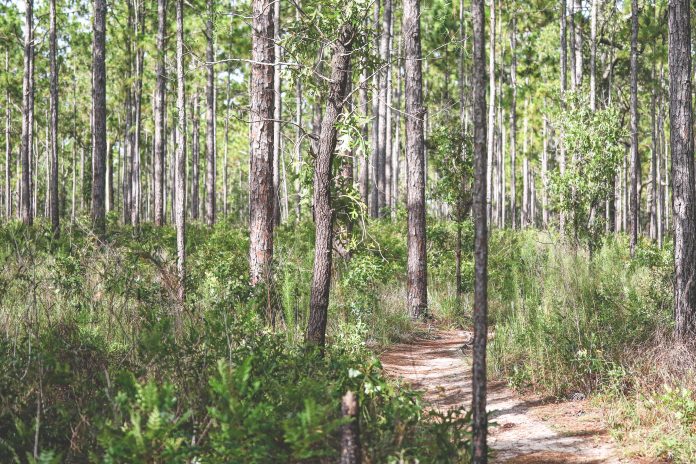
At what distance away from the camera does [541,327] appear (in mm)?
6496

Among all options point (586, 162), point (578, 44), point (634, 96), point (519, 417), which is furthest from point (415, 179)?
point (578, 44)

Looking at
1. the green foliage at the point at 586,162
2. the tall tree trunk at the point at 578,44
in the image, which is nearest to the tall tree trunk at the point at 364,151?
the green foliage at the point at 586,162

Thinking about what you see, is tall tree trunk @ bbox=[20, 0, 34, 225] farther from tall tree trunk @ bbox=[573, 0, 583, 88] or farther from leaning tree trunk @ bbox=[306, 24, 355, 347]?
tall tree trunk @ bbox=[573, 0, 583, 88]

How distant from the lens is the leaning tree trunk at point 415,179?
9.45 metres

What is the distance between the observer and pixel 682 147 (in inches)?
243

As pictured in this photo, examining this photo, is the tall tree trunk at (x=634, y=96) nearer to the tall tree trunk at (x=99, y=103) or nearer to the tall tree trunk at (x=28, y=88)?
the tall tree trunk at (x=99, y=103)

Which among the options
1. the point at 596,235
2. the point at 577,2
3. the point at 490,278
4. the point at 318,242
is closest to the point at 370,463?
the point at 318,242

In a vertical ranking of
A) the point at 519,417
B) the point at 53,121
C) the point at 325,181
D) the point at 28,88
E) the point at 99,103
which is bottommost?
the point at 519,417

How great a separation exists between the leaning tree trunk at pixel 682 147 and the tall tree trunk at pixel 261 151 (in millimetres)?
4655

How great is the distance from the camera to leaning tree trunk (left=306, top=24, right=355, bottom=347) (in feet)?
17.6

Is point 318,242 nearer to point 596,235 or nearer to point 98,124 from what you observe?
point 596,235

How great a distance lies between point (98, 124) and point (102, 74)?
1138mm

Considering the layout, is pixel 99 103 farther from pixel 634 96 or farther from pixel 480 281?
pixel 634 96

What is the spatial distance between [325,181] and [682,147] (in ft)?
11.9
